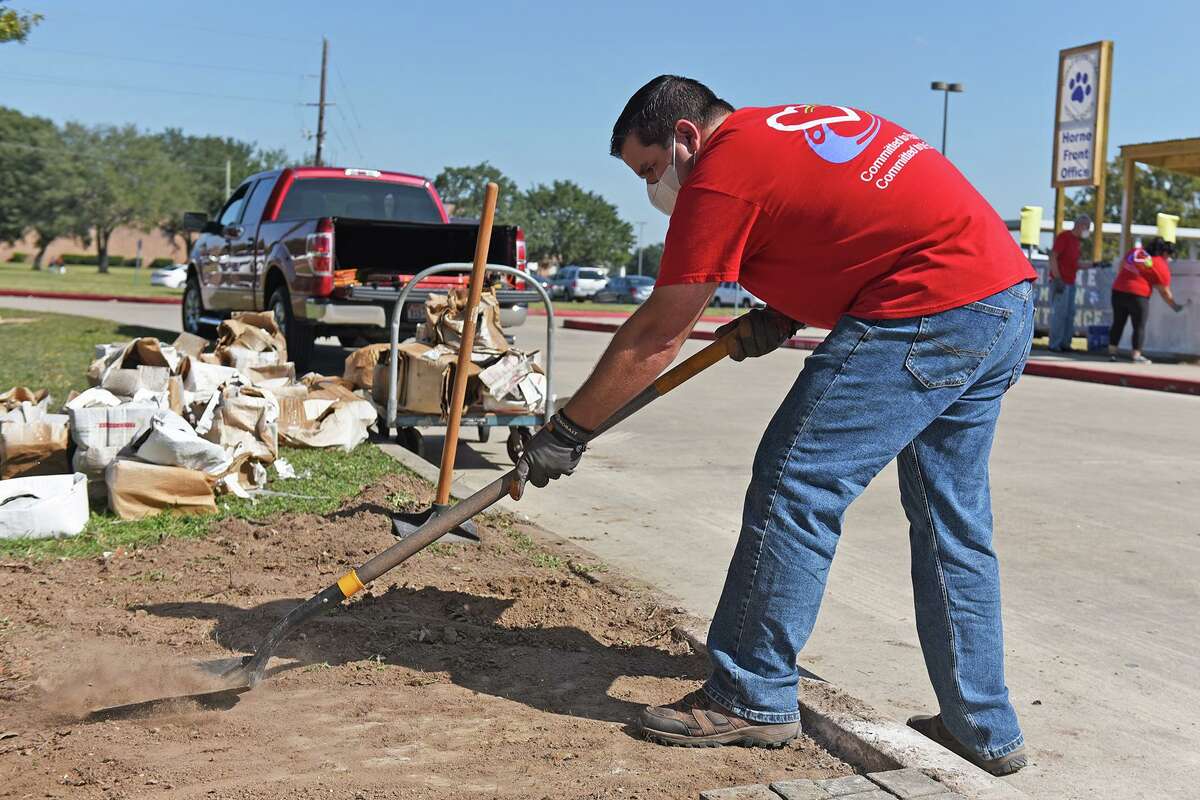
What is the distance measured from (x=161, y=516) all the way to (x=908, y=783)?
3.75m

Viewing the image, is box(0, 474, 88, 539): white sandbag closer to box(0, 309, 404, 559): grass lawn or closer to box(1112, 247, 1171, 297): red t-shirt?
box(0, 309, 404, 559): grass lawn

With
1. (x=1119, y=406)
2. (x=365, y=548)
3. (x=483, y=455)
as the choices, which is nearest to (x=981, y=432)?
(x=365, y=548)

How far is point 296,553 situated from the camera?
16.3 feet

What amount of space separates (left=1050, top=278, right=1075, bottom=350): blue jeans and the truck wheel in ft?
40.2

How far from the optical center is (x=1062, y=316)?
19234 mm

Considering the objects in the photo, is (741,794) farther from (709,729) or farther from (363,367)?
(363,367)

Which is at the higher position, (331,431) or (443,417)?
(443,417)

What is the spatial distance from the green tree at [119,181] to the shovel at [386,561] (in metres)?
89.1

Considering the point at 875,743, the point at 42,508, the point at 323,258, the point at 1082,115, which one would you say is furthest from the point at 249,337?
the point at 1082,115

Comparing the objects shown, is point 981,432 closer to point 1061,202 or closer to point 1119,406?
point 1119,406

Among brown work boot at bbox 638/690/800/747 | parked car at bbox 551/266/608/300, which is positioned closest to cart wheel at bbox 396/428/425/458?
brown work boot at bbox 638/690/800/747

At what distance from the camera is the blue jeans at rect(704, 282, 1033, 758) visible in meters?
2.95

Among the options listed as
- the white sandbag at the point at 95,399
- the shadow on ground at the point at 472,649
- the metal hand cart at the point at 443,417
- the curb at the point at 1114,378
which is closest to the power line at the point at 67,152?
the curb at the point at 1114,378

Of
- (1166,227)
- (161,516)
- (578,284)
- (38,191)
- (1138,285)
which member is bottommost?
(161,516)
